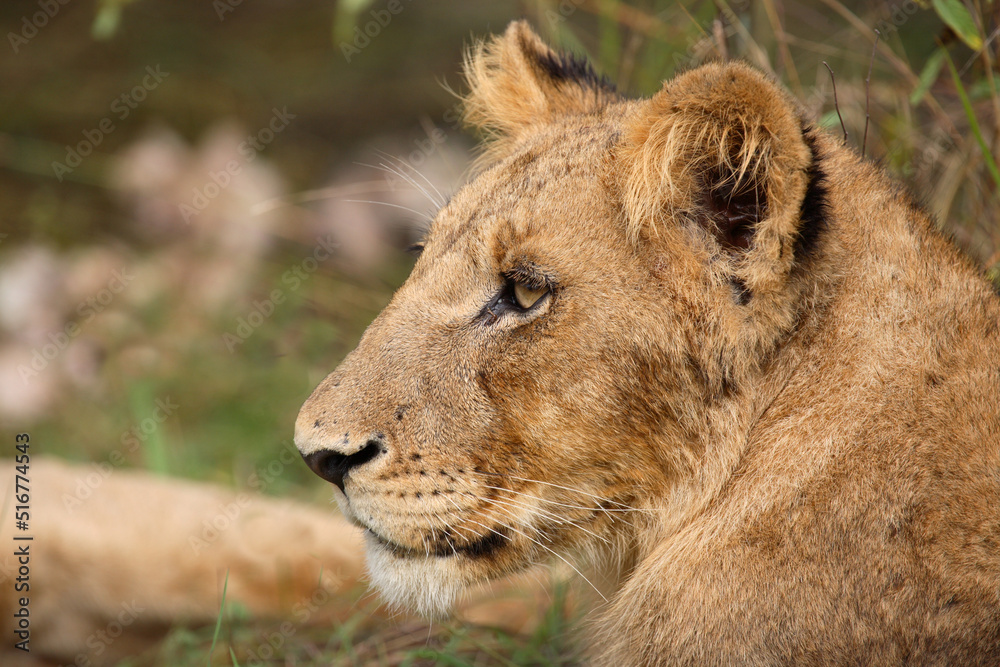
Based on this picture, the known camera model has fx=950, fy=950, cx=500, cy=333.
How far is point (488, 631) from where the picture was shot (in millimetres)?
3629

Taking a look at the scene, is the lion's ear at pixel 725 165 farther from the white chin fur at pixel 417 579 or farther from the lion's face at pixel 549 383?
the white chin fur at pixel 417 579

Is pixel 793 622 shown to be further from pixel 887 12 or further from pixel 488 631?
pixel 887 12

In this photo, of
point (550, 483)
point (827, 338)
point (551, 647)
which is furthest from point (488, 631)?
A: point (827, 338)

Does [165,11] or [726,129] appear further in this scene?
[165,11]

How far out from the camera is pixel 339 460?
8.07 feet

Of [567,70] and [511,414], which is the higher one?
[567,70]

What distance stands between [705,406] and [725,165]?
1.98 feet

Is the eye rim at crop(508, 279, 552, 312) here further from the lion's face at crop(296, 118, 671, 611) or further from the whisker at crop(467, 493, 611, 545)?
the whisker at crop(467, 493, 611, 545)

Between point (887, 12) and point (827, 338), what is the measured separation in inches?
112

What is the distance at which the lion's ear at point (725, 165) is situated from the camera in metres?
2.21

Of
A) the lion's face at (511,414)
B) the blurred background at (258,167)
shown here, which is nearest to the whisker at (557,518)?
the lion's face at (511,414)

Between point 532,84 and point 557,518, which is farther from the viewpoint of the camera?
point 532,84

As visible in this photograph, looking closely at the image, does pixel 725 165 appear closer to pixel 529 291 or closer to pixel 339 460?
pixel 529 291

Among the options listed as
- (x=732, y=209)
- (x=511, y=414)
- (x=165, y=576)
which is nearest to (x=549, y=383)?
(x=511, y=414)
